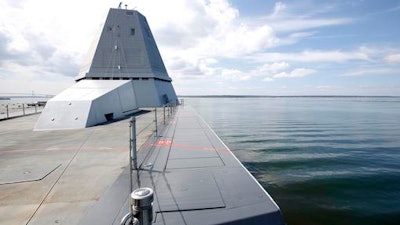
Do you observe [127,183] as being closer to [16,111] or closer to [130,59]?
[130,59]

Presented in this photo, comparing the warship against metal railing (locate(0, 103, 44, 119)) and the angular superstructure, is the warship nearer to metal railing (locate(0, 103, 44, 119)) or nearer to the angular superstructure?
metal railing (locate(0, 103, 44, 119))

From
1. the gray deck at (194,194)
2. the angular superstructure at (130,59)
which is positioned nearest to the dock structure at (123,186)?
the gray deck at (194,194)

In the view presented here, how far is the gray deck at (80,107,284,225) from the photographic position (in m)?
4.00

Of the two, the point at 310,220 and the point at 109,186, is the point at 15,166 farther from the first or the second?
the point at 310,220

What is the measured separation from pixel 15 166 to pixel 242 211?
6.98 m

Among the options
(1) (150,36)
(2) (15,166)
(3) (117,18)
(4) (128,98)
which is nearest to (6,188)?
(2) (15,166)

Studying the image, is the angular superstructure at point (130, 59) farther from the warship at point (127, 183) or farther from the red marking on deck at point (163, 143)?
the warship at point (127, 183)

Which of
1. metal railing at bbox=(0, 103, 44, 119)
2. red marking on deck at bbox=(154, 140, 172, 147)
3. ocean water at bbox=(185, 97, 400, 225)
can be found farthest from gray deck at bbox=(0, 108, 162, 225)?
metal railing at bbox=(0, 103, 44, 119)

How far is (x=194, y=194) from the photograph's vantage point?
15.9ft

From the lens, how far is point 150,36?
38906 millimetres

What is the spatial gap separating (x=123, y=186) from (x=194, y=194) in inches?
61.9

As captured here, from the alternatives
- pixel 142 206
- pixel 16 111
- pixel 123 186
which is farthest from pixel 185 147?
pixel 16 111

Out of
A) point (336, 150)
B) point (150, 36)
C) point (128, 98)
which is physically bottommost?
point (336, 150)

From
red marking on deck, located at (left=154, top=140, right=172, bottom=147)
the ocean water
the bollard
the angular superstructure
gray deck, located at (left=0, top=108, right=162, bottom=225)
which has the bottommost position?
the ocean water
